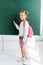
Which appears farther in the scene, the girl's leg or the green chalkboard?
the green chalkboard

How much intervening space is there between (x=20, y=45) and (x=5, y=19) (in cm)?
26

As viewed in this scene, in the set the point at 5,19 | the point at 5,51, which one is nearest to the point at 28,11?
the point at 5,19

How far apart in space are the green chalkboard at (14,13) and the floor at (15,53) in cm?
10

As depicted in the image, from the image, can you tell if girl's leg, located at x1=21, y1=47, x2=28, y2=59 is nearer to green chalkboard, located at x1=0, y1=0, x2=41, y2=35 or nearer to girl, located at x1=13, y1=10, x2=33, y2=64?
girl, located at x1=13, y1=10, x2=33, y2=64

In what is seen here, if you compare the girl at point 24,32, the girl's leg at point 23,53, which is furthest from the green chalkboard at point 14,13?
the girl's leg at point 23,53

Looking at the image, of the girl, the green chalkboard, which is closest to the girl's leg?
the girl

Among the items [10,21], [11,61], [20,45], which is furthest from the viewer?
[10,21]

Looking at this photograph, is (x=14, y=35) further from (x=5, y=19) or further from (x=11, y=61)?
(x=11, y=61)

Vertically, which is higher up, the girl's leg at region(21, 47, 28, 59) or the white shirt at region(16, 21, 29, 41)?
the white shirt at region(16, 21, 29, 41)

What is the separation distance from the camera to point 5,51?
4.82ft

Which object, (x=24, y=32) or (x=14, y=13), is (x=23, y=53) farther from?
(x=14, y=13)

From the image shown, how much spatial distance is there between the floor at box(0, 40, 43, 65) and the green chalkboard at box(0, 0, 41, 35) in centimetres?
10

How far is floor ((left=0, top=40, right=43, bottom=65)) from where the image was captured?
4.15ft

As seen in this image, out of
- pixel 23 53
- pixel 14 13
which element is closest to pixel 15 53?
pixel 23 53
